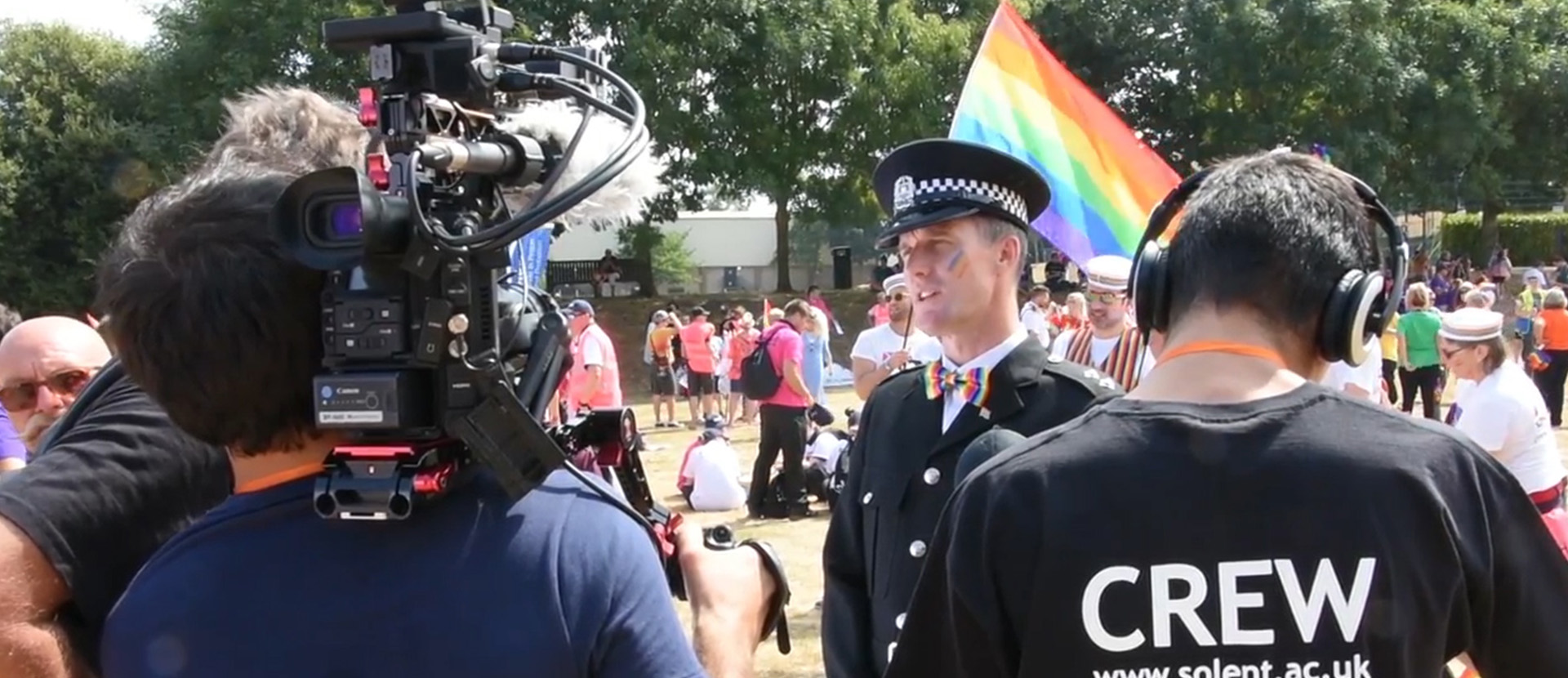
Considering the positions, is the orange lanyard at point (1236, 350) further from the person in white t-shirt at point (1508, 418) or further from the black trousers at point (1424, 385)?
the black trousers at point (1424, 385)

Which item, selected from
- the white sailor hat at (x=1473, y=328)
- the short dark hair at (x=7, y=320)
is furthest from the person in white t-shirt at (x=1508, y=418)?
the short dark hair at (x=7, y=320)

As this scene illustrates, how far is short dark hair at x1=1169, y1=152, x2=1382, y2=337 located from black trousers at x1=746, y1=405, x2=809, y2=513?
9.00 meters

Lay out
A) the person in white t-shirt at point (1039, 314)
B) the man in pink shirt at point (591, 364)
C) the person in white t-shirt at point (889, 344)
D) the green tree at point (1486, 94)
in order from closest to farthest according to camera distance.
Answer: the person in white t-shirt at point (889, 344), the man in pink shirt at point (591, 364), the person in white t-shirt at point (1039, 314), the green tree at point (1486, 94)

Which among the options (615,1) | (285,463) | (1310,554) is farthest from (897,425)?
(615,1)

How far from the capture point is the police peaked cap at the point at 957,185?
3270 mm

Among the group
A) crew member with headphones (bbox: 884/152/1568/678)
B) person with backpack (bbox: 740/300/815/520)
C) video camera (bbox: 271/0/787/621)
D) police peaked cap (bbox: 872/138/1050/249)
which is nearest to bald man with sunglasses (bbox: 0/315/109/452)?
police peaked cap (bbox: 872/138/1050/249)

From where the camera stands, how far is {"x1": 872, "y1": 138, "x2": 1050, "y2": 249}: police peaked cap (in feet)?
10.7

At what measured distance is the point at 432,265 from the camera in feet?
4.95

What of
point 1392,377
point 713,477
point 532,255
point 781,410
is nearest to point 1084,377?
point 532,255

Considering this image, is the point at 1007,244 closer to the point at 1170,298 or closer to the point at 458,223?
the point at 1170,298

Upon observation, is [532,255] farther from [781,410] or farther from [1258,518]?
[781,410]

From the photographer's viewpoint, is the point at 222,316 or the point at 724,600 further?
the point at 724,600

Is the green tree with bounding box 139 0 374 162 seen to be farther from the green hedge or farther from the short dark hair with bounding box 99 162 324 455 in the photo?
the green hedge

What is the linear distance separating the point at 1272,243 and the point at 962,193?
144 cm
